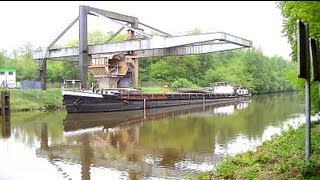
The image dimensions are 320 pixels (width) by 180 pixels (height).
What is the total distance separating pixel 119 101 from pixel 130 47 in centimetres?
649

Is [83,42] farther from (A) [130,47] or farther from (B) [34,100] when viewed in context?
(B) [34,100]

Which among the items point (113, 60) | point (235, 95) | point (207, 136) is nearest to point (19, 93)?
point (113, 60)

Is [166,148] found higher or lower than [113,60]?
lower

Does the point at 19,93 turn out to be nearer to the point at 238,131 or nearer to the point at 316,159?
the point at 238,131

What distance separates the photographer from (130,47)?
27922 mm

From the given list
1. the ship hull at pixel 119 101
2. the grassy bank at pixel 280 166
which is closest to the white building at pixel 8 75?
the ship hull at pixel 119 101

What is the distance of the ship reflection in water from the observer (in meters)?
12.7

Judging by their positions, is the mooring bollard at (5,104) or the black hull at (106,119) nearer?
the black hull at (106,119)

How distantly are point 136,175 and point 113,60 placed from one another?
26.2m

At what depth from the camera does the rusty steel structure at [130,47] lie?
23.3 metres

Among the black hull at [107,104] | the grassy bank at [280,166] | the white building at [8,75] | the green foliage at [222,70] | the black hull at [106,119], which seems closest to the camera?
the grassy bank at [280,166]

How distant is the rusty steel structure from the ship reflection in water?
5117 mm

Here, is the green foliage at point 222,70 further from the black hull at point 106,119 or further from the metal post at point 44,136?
the metal post at point 44,136

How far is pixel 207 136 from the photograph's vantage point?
65.4 ft
